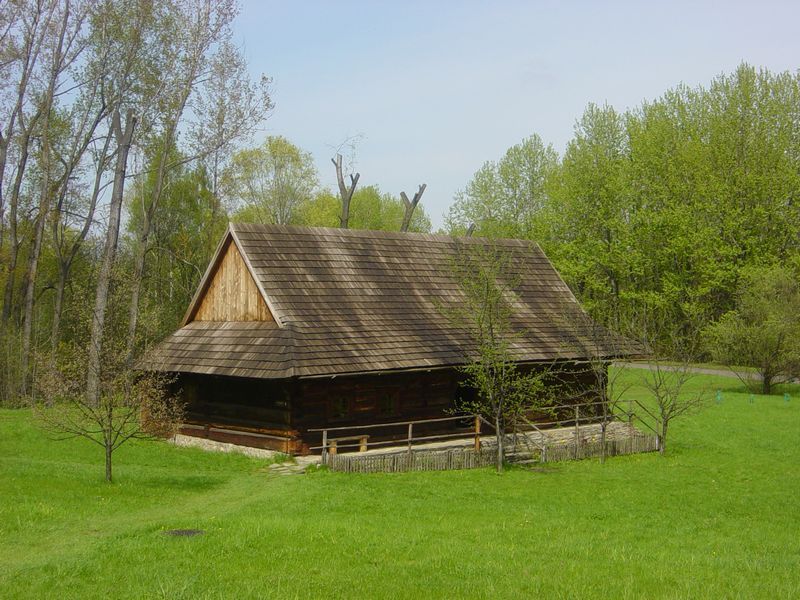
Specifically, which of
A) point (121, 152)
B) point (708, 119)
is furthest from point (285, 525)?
point (708, 119)

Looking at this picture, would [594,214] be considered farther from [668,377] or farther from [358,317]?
[358,317]

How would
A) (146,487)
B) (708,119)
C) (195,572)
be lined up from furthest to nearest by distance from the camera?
(708,119) < (146,487) < (195,572)

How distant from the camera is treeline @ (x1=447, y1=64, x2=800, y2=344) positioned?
42875 millimetres

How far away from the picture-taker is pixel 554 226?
166ft

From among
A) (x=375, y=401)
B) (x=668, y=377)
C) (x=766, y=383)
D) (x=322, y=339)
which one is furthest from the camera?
(x=668, y=377)

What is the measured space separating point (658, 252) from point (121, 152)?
31201 millimetres

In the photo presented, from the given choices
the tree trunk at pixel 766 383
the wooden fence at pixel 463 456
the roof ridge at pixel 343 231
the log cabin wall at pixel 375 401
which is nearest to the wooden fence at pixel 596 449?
the wooden fence at pixel 463 456

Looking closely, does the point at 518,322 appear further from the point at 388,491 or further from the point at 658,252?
the point at 658,252

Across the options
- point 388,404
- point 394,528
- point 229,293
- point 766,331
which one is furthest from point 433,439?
point 766,331

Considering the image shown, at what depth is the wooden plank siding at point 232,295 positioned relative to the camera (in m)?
20.8

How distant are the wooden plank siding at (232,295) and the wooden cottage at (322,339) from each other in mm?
42

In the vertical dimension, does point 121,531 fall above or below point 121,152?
below

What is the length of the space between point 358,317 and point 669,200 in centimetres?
3103

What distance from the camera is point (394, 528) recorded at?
452 inches
